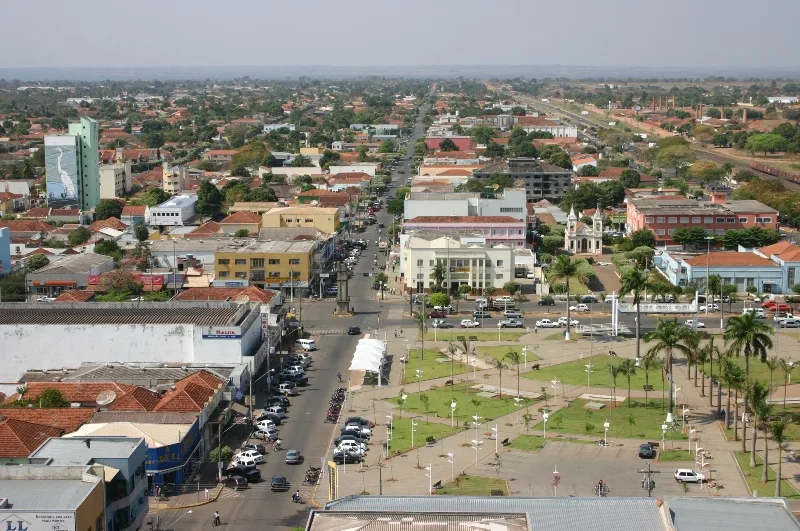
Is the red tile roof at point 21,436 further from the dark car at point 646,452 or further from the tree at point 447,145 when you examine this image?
the tree at point 447,145

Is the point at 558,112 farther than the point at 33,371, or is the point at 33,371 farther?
the point at 558,112

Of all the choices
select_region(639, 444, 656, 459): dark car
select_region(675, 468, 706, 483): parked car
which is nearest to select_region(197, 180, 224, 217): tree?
select_region(639, 444, 656, 459): dark car

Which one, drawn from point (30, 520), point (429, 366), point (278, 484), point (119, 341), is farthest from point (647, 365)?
point (30, 520)

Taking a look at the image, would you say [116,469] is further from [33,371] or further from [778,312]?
[778,312]

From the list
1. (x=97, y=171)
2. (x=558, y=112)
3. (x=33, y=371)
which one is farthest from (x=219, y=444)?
(x=558, y=112)

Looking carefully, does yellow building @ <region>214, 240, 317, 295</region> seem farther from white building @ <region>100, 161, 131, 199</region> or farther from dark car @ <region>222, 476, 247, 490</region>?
white building @ <region>100, 161, 131, 199</region>

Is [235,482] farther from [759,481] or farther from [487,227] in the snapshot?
[487,227]
